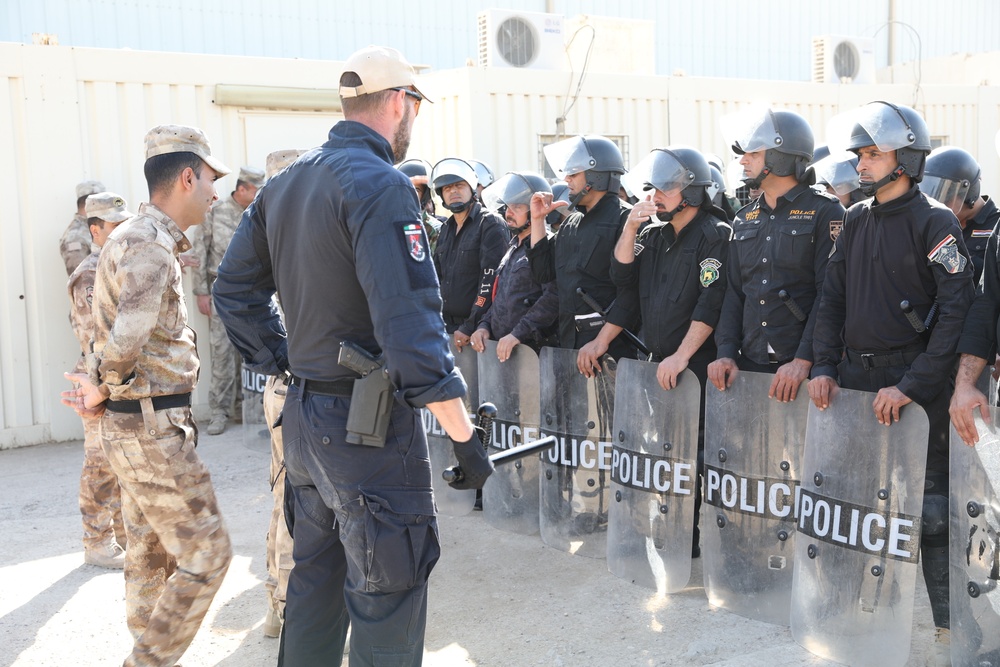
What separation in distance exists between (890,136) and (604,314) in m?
1.84

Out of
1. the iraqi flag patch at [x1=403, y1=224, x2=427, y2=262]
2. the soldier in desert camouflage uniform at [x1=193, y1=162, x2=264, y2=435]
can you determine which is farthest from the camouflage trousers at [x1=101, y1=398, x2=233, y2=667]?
the soldier in desert camouflage uniform at [x1=193, y1=162, x2=264, y2=435]

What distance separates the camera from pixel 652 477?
15.1 ft

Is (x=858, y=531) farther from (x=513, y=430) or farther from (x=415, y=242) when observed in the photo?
(x=513, y=430)

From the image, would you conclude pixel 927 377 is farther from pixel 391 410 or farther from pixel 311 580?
pixel 311 580

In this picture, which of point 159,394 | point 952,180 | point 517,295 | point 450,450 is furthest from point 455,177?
point 159,394

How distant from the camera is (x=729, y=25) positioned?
16250 millimetres

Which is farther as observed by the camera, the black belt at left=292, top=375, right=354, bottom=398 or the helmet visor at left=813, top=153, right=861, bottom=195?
the helmet visor at left=813, top=153, right=861, bottom=195

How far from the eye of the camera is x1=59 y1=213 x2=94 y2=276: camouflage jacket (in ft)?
25.3

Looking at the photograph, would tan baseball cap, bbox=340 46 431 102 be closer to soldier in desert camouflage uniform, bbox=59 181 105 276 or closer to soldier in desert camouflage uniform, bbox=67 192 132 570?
soldier in desert camouflage uniform, bbox=67 192 132 570

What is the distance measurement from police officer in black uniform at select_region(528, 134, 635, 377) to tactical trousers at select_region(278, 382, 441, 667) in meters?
2.44

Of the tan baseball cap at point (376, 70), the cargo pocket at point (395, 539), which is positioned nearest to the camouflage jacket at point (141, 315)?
the tan baseball cap at point (376, 70)

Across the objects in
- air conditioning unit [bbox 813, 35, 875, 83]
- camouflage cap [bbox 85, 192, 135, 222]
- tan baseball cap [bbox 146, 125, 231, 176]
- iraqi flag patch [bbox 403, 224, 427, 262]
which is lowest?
iraqi flag patch [bbox 403, 224, 427, 262]

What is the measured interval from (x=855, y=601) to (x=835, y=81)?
9.90 meters

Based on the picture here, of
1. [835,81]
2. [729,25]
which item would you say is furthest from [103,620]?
[729,25]
